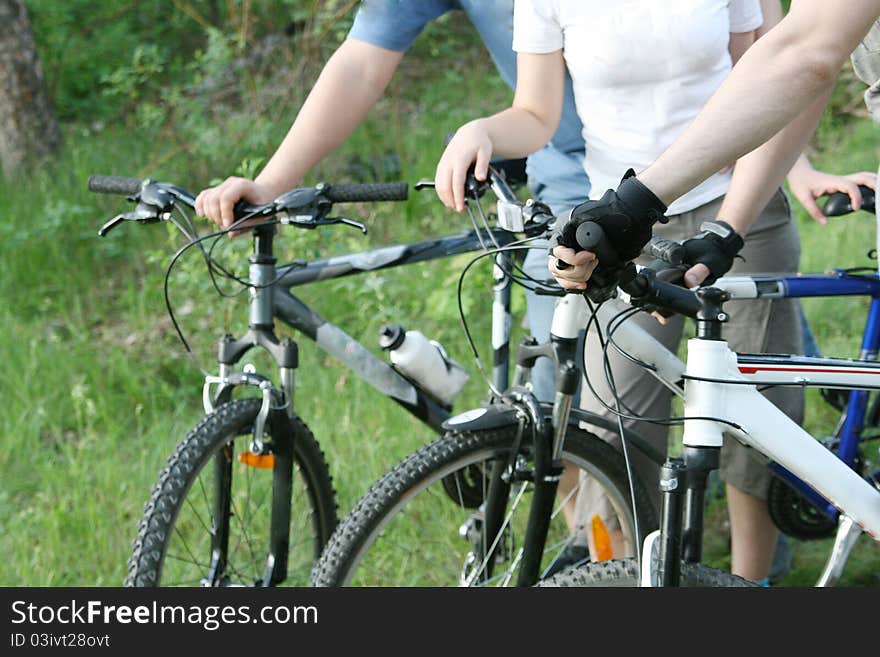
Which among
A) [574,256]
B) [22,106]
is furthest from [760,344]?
[22,106]

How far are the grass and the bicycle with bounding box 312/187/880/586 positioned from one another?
893 millimetres

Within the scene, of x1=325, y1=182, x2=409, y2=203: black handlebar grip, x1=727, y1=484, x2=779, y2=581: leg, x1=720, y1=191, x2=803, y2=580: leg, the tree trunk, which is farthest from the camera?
the tree trunk

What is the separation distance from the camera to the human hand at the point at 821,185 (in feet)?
8.52

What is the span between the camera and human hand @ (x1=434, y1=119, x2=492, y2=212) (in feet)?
7.06

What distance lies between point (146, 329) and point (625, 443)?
3477 mm

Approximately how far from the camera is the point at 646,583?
5.91ft

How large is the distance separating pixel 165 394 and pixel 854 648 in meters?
→ 3.22

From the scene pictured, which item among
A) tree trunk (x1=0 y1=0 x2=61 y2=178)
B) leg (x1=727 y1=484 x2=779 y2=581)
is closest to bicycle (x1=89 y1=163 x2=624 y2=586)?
leg (x1=727 y1=484 x2=779 y2=581)

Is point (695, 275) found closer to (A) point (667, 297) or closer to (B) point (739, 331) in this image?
(A) point (667, 297)

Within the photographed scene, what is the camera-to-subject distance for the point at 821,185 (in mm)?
2643

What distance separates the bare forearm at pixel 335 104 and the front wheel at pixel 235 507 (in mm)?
586

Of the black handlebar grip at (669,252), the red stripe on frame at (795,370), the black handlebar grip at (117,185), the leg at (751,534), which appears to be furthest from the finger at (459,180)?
the leg at (751,534)

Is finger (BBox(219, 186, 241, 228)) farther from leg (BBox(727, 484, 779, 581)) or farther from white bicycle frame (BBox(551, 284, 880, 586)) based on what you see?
leg (BBox(727, 484, 779, 581))

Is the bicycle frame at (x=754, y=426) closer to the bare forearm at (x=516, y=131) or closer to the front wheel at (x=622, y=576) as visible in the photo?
Answer: the front wheel at (x=622, y=576)
